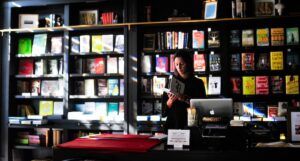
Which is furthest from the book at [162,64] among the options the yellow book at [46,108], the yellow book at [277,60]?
the yellow book at [46,108]

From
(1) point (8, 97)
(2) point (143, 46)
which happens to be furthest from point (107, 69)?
(1) point (8, 97)

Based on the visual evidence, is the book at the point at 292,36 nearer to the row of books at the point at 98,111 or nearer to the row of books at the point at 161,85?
the row of books at the point at 161,85

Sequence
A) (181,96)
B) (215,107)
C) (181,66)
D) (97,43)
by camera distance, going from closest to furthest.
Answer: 1. (215,107)
2. (181,96)
3. (181,66)
4. (97,43)

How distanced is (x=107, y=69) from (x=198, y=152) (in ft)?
11.2

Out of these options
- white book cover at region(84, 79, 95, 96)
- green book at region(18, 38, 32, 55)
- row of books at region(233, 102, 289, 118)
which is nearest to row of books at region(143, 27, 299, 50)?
row of books at region(233, 102, 289, 118)

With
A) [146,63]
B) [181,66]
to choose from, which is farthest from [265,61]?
[146,63]

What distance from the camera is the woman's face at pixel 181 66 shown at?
13.4ft

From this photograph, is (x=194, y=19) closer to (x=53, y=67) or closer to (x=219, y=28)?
(x=219, y=28)

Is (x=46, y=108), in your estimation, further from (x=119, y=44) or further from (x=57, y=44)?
(x=119, y=44)

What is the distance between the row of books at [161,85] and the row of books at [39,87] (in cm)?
140

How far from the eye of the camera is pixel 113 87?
551cm

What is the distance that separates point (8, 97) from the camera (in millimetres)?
5668

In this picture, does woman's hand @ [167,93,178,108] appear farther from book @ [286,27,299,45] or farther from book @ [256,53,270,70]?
book @ [286,27,299,45]

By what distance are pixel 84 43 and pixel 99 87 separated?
2.37 feet
